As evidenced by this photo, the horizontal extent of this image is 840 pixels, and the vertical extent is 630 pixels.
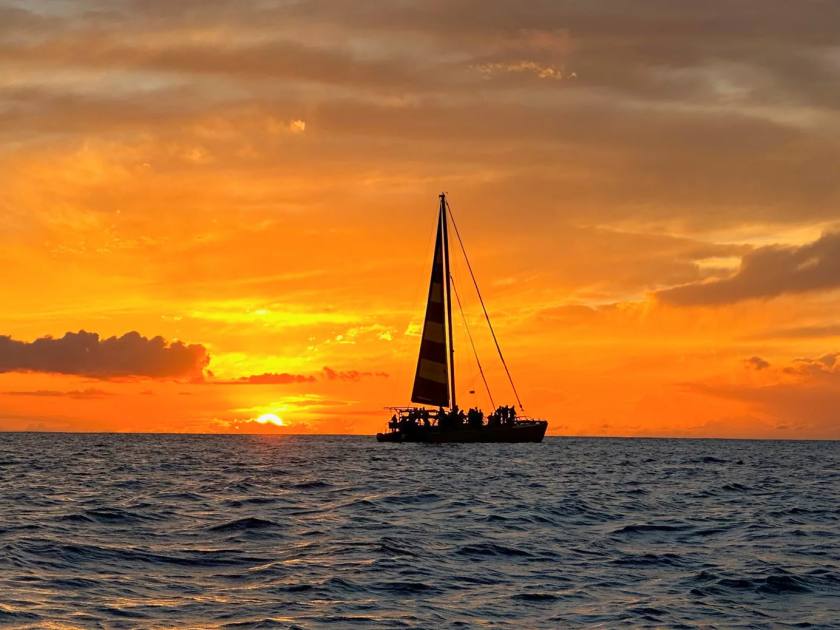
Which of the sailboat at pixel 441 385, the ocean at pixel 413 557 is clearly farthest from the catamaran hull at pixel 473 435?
the ocean at pixel 413 557

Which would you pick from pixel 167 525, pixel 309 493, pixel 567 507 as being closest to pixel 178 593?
pixel 167 525

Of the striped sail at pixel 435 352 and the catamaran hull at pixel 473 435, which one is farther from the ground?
the striped sail at pixel 435 352

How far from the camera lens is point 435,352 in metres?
106

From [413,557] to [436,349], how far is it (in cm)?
8038

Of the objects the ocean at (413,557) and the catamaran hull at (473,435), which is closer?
the ocean at (413,557)

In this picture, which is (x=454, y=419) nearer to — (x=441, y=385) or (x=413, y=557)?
(x=441, y=385)

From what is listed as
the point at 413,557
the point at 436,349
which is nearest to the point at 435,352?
the point at 436,349

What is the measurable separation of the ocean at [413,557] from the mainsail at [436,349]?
5597 cm

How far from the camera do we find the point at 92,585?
21594 millimetres

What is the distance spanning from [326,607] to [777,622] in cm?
900

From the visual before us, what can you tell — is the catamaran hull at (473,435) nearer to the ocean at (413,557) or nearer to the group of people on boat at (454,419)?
the group of people on boat at (454,419)

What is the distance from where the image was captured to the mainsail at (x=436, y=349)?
345ft

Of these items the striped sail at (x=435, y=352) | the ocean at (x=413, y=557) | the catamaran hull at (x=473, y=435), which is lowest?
the ocean at (x=413, y=557)

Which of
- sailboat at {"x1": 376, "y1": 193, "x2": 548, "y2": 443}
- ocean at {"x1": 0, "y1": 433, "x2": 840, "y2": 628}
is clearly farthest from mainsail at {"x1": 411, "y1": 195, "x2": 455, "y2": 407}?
ocean at {"x1": 0, "y1": 433, "x2": 840, "y2": 628}
